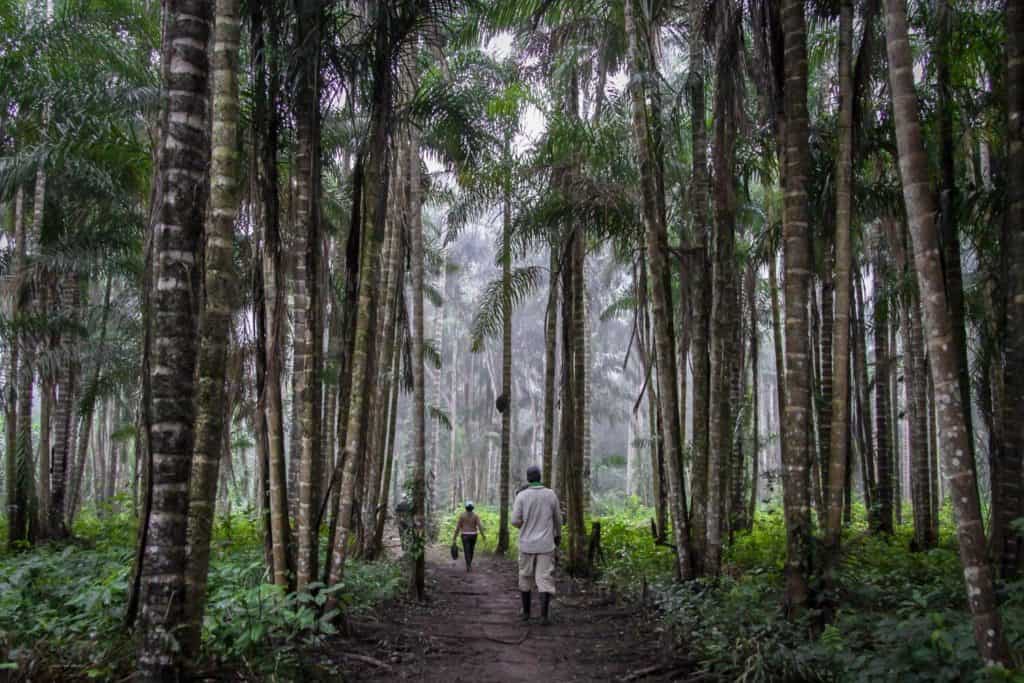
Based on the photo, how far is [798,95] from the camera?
21.8 feet

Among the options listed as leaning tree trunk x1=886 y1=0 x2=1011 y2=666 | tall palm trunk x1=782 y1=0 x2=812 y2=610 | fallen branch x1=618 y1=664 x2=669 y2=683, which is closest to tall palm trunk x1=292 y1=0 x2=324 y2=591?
fallen branch x1=618 y1=664 x2=669 y2=683

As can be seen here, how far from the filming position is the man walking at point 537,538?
885 cm

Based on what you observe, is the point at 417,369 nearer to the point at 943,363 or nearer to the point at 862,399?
the point at 862,399

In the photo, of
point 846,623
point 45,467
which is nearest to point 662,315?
point 846,623

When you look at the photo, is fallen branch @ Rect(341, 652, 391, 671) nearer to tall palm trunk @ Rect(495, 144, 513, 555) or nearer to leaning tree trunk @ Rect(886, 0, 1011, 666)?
leaning tree trunk @ Rect(886, 0, 1011, 666)

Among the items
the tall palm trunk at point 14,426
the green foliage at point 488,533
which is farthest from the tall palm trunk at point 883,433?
the tall palm trunk at point 14,426

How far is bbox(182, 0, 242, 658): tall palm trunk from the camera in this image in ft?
15.9

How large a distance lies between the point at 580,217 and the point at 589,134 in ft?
3.94

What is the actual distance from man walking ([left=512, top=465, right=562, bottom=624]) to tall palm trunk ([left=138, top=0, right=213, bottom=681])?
487cm

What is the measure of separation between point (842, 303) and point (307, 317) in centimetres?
469

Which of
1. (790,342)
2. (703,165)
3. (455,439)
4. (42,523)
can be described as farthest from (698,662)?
(455,439)

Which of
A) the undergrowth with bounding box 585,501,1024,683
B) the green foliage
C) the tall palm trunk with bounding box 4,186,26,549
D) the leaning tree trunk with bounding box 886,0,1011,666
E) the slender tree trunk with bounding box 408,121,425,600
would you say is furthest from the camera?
the green foliage

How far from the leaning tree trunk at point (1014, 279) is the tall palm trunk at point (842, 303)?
3.92 feet

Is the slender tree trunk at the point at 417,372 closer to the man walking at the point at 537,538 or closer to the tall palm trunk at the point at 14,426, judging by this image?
the man walking at the point at 537,538
